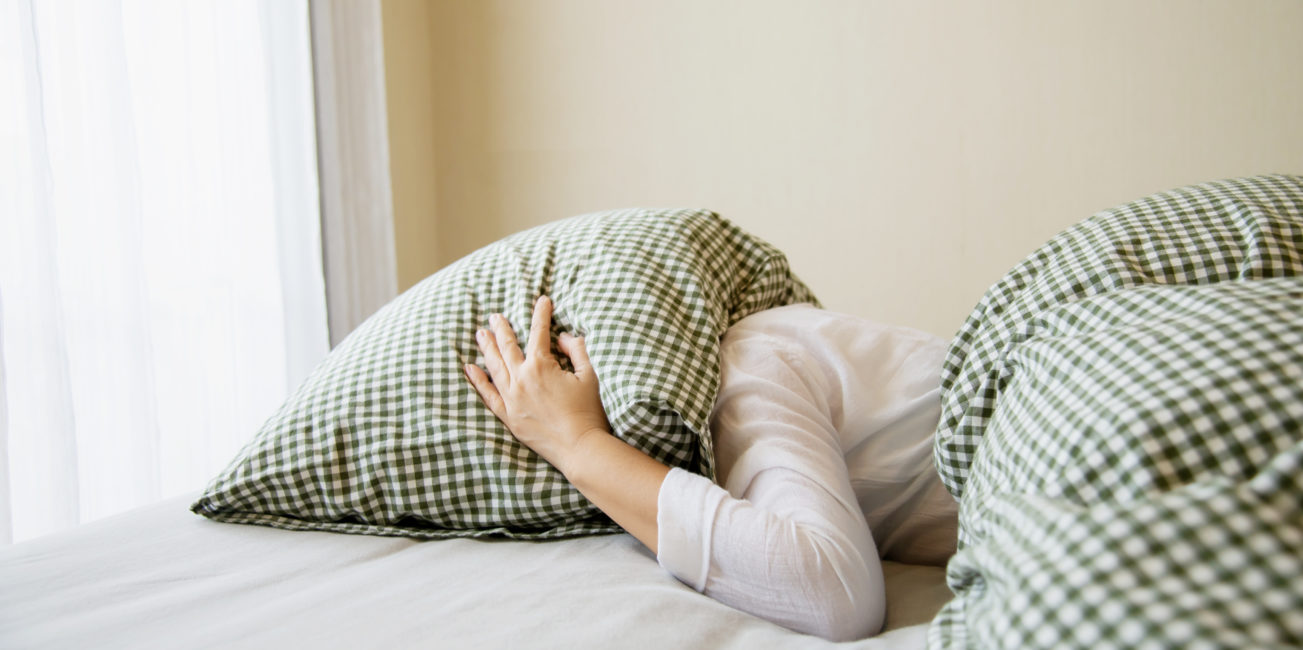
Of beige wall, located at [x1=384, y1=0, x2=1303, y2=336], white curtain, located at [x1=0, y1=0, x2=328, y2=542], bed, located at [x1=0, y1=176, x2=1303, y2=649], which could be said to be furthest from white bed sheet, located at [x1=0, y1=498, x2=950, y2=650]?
beige wall, located at [x1=384, y1=0, x2=1303, y2=336]

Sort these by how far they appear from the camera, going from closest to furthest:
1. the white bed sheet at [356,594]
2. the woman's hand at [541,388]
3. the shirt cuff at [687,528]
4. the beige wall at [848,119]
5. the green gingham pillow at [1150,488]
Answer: the green gingham pillow at [1150,488] → the white bed sheet at [356,594] → the shirt cuff at [687,528] → the woman's hand at [541,388] → the beige wall at [848,119]

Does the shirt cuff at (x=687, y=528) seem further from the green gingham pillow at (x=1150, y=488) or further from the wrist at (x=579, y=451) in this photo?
the green gingham pillow at (x=1150, y=488)

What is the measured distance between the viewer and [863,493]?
95cm

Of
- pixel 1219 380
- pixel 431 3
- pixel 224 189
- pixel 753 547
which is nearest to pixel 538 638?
pixel 753 547

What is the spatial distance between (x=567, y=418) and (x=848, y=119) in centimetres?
117

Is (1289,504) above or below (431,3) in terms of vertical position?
below

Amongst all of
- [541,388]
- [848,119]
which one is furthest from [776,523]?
[848,119]

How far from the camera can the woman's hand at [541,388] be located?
899 millimetres

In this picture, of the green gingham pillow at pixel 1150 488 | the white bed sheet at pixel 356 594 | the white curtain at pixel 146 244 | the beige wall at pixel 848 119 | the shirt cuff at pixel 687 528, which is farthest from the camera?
the beige wall at pixel 848 119

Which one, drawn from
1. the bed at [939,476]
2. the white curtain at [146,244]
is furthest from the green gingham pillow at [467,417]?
the white curtain at [146,244]

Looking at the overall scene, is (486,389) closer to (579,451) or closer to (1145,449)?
(579,451)

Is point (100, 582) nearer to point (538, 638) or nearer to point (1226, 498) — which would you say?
point (538, 638)

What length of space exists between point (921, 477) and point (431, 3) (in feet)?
6.25

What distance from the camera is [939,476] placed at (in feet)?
2.78
